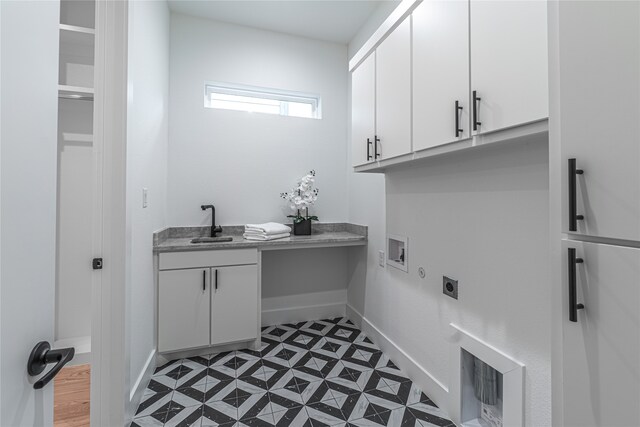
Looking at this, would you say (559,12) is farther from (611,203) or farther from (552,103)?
(611,203)

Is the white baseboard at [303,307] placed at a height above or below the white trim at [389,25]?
below

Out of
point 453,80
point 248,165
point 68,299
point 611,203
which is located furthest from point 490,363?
point 68,299

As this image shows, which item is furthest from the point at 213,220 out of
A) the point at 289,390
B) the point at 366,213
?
the point at 289,390

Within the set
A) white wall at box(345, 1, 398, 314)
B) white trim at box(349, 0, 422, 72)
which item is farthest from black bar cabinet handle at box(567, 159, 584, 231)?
white wall at box(345, 1, 398, 314)

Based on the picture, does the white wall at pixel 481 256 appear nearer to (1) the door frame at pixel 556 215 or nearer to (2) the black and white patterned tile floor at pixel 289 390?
(2) the black and white patterned tile floor at pixel 289 390

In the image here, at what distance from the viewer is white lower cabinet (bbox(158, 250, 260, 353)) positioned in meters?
2.12

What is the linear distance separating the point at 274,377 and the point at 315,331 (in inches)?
29.5

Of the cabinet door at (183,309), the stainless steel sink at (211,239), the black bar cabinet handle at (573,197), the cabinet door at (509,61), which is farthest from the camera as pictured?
the stainless steel sink at (211,239)

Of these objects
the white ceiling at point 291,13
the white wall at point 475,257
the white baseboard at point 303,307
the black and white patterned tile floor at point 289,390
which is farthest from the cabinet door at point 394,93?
the white baseboard at point 303,307

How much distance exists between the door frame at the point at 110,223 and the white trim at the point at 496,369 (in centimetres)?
166

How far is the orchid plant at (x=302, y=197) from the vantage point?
273 cm

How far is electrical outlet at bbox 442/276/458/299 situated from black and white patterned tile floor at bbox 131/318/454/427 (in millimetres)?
650

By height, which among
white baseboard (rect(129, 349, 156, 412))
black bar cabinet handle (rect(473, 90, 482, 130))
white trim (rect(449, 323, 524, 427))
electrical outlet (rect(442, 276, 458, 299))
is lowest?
white baseboard (rect(129, 349, 156, 412))

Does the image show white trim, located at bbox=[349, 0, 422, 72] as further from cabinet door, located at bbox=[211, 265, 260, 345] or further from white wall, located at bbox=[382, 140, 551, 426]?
cabinet door, located at bbox=[211, 265, 260, 345]
